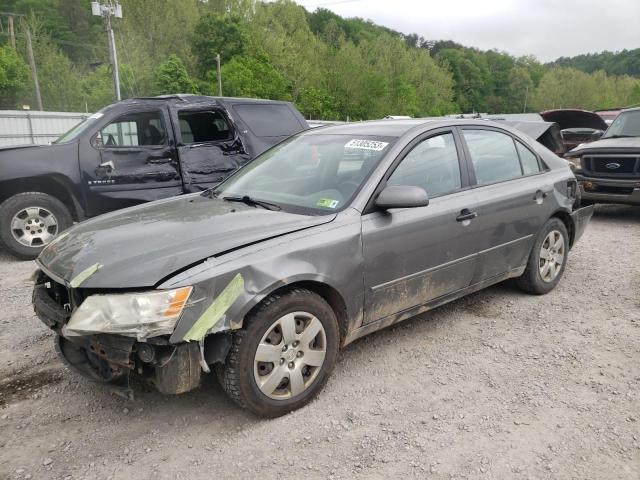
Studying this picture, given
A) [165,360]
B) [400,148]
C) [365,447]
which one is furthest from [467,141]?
[165,360]

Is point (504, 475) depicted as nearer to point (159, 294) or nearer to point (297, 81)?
point (159, 294)

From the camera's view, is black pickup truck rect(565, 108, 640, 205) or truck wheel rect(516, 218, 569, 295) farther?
black pickup truck rect(565, 108, 640, 205)

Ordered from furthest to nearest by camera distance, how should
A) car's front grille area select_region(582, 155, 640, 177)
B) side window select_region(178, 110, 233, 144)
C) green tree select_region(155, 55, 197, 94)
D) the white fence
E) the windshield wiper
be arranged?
green tree select_region(155, 55, 197, 94) < the white fence < car's front grille area select_region(582, 155, 640, 177) < side window select_region(178, 110, 233, 144) < the windshield wiper

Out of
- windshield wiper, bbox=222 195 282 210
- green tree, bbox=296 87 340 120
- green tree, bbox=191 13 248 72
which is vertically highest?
green tree, bbox=191 13 248 72

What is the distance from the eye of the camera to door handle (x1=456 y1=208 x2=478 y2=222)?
11.9ft

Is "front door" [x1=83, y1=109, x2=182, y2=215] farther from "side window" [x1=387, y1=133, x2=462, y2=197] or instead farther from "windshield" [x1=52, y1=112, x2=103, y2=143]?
"side window" [x1=387, y1=133, x2=462, y2=197]

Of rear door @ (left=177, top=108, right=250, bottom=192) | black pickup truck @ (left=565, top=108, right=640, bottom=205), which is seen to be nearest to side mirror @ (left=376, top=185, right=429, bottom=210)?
rear door @ (left=177, top=108, right=250, bottom=192)

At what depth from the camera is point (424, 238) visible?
134 inches

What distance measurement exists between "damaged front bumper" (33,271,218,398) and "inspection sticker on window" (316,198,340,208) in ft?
3.51

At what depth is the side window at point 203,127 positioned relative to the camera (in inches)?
265

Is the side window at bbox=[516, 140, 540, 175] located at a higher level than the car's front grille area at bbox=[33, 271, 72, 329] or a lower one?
higher

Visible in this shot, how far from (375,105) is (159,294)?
184ft

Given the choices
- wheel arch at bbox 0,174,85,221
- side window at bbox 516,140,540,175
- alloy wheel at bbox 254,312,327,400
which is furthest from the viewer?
wheel arch at bbox 0,174,85,221

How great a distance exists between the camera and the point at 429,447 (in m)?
2.62
